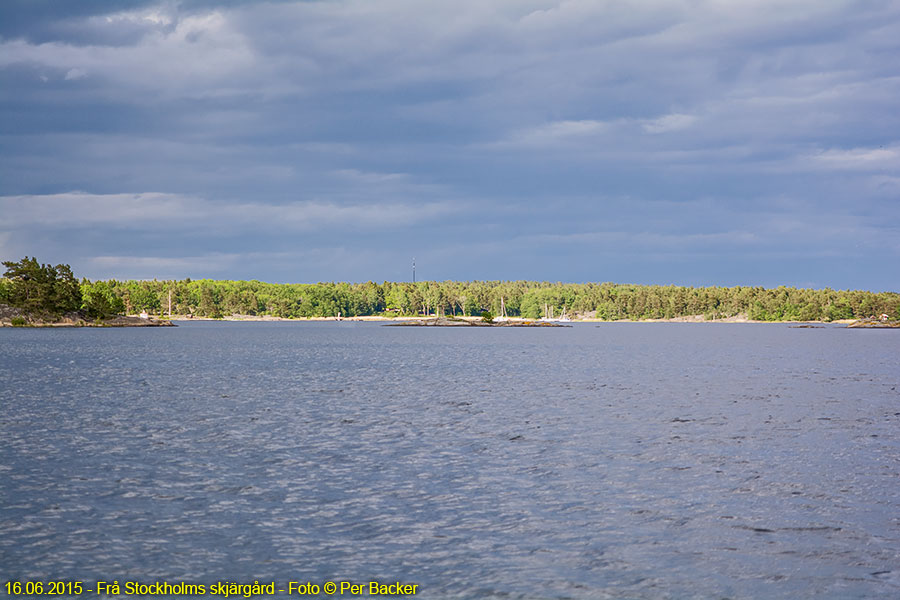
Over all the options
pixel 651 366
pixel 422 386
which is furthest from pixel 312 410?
pixel 651 366

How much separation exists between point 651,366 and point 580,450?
214ft

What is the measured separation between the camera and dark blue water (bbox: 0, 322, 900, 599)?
17.5 meters

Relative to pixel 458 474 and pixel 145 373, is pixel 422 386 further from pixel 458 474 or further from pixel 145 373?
pixel 458 474

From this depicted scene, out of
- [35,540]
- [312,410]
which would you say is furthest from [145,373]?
[35,540]

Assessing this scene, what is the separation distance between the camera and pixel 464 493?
81.8 ft

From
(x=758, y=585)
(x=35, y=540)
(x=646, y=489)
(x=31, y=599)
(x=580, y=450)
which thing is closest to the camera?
(x=31, y=599)

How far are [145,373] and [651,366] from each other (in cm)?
5586

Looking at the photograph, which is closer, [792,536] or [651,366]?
[792,536]

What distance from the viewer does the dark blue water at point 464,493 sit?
17.5 meters

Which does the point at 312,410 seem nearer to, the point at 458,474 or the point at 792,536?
the point at 458,474

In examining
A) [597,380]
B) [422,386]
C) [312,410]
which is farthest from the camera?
[597,380]

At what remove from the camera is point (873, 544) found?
19641mm

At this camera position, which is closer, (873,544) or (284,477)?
(873,544)

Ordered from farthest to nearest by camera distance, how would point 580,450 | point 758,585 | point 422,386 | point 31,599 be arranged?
point 422,386 < point 580,450 < point 758,585 < point 31,599
